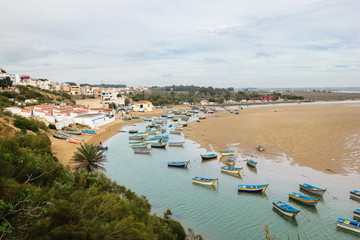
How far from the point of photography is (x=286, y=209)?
48.7 ft

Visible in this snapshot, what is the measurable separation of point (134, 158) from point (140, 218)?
1866 centimetres

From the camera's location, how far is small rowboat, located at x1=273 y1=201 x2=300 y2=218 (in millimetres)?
14609

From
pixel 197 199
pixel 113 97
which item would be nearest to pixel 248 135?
pixel 197 199

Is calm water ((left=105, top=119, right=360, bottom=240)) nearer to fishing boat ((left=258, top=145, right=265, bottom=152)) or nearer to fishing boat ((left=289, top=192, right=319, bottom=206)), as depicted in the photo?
fishing boat ((left=289, top=192, right=319, bottom=206))

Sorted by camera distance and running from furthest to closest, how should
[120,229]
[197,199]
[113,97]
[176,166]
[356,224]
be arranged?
Result: [113,97] < [176,166] < [197,199] < [356,224] < [120,229]

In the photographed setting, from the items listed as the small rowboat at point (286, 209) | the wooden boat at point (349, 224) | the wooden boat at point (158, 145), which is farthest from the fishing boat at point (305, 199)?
the wooden boat at point (158, 145)

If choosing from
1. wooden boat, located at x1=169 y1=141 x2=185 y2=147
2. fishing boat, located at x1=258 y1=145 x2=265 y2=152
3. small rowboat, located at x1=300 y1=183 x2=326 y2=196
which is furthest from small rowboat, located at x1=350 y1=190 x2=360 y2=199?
wooden boat, located at x1=169 y1=141 x2=185 y2=147

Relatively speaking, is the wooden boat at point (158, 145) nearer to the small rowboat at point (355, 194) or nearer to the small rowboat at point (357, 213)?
the small rowboat at point (355, 194)

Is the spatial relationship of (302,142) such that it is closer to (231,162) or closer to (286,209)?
(231,162)

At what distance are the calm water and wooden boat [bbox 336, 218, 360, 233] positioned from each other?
0.29 metres

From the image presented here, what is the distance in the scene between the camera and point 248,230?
13625 mm

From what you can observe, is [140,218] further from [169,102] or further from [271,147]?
[169,102]

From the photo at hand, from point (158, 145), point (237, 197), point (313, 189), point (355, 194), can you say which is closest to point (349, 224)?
point (313, 189)

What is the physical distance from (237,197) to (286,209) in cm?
375
